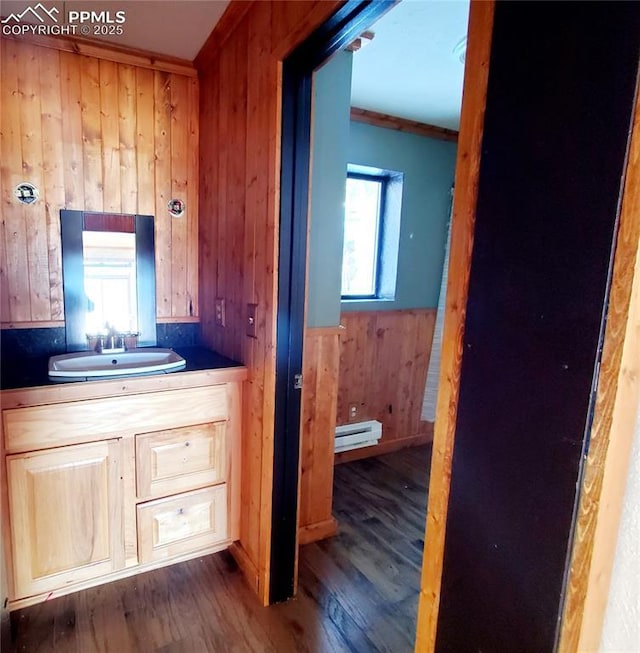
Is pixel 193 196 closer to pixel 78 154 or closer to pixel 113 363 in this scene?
pixel 78 154

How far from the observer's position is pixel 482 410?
2.54ft

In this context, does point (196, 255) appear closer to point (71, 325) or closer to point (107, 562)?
point (71, 325)

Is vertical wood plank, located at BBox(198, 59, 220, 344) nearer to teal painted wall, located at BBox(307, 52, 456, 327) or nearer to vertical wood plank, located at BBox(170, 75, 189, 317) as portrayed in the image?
vertical wood plank, located at BBox(170, 75, 189, 317)

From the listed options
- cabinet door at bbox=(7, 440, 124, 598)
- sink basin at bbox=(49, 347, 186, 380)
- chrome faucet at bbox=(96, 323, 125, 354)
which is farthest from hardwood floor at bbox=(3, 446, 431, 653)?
chrome faucet at bbox=(96, 323, 125, 354)

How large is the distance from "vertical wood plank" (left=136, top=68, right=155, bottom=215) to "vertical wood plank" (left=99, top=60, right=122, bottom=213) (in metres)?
0.09

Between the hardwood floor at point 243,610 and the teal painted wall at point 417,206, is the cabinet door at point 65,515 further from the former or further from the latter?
the teal painted wall at point 417,206

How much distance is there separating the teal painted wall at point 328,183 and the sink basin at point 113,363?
71 cm

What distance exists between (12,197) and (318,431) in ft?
5.75

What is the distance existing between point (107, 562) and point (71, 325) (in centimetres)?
106

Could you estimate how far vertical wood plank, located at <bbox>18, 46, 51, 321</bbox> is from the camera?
187 cm

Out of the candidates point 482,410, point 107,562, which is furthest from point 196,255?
point 482,410

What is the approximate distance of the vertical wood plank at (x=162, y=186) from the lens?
2154 mm

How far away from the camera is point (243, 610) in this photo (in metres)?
1.71

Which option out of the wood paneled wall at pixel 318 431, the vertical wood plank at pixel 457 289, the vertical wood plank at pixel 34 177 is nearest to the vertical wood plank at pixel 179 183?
the vertical wood plank at pixel 34 177
